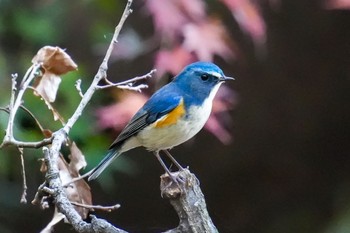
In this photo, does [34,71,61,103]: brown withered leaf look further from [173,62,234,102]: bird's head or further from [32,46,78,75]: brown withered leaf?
[173,62,234,102]: bird's head

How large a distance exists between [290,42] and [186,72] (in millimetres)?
1473

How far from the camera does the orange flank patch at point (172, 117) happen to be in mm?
2070

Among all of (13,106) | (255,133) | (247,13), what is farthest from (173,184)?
(255,133)

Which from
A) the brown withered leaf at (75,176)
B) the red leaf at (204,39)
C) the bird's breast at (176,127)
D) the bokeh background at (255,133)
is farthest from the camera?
the bokeh background at (255,133)

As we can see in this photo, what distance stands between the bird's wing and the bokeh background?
887 mm

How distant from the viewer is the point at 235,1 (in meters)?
2.51

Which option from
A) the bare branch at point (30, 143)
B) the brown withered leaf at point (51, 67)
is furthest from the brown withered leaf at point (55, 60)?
the bare branch at point (30, 143)

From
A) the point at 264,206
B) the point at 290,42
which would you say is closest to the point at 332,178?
the point at 264,206

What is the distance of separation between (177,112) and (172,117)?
0.02 meters

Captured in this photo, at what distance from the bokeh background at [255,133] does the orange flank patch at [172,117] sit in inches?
37.0

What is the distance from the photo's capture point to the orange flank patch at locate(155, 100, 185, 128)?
207 cm

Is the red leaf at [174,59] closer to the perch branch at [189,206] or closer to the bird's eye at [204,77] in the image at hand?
the bird's eye at [204,77]

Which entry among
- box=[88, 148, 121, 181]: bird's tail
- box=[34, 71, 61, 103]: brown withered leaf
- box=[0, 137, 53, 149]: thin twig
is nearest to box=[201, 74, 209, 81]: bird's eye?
box=[88, 148, 121, 181]: bird's tail

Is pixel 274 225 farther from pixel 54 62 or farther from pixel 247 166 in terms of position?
pixel 54 62
